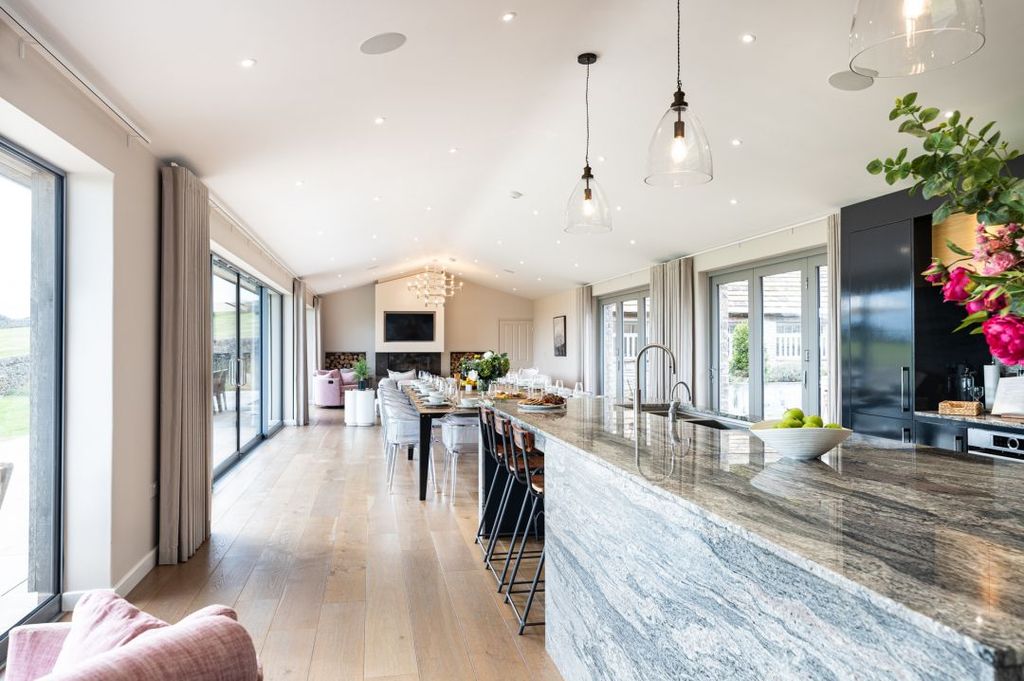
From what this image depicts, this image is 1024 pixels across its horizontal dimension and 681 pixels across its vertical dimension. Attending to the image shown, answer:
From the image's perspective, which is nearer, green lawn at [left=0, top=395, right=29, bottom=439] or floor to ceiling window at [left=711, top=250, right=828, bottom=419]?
green lawn at [left=0, top=395, right=29, bottom=439]

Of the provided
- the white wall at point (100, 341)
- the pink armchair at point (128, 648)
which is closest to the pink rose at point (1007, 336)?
the pink armchair at point (128, 648)

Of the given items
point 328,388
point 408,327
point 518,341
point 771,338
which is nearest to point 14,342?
point 771,338

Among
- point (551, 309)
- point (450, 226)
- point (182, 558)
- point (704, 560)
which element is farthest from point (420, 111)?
point (551, 309)

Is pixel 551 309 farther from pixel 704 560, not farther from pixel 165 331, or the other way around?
pixel 704 560

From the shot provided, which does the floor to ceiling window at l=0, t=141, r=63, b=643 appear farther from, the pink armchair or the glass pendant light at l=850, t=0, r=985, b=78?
the glass pendant light at l=850, t=0, r=985, b=78

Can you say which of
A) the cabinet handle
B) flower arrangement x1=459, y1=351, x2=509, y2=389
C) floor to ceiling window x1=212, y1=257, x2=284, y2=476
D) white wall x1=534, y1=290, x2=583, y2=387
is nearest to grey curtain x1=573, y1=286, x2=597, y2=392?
white wall x1=534, y1=290, x2=583, y2=387

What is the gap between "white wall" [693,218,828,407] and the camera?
649cm

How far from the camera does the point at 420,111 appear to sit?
14.5 feet

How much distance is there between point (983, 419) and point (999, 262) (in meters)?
3.87

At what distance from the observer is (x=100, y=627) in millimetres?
1109

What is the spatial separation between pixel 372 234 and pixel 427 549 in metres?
5.89

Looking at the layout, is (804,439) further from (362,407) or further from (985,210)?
(362,407)

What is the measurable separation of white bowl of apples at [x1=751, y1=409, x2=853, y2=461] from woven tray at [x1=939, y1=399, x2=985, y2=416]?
314 centimetres

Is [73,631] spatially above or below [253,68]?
below
